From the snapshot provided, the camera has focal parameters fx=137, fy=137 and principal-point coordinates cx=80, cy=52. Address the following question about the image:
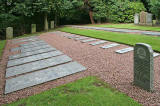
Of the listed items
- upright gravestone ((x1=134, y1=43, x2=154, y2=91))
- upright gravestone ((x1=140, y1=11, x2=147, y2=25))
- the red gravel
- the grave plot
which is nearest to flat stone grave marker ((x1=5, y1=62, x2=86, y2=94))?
the grave plot

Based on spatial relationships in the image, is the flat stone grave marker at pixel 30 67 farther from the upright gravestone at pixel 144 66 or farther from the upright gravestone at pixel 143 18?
the upright gravestone at pixel 143 18

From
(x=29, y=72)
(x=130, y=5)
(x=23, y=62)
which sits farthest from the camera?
(x=130, y=5)

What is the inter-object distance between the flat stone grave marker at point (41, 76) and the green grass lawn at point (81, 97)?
653 mm

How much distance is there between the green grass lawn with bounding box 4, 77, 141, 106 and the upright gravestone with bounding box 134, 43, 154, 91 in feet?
1.84

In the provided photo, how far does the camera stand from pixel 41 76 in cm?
411

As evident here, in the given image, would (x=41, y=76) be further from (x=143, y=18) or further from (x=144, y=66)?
(x=143, y=18)

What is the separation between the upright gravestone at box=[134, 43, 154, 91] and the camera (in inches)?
112

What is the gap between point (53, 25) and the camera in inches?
805

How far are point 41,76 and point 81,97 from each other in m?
1.71

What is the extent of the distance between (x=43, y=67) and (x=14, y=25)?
14.5 meters

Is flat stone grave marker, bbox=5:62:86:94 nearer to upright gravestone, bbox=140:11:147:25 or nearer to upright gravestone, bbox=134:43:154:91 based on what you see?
upright gravestone, bbox=134:43:154:91

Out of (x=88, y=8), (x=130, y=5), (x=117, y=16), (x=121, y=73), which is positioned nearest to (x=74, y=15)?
(x=88, y=8)

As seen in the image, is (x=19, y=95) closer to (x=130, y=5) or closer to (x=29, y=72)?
(x=29, y=72)

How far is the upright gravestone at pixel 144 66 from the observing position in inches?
112
